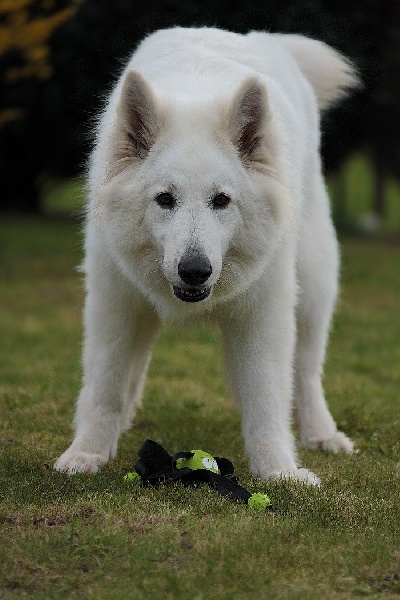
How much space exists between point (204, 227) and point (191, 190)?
0.65 ft

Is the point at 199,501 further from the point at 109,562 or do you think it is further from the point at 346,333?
the point at 346,333

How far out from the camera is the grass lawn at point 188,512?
3930 mm

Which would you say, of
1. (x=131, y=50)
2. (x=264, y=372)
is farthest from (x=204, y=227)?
(x=131, y=50)

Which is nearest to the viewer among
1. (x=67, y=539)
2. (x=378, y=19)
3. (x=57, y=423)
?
(x=67, y=539)

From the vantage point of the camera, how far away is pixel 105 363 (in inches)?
225

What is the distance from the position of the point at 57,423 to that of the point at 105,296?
63.5 inches

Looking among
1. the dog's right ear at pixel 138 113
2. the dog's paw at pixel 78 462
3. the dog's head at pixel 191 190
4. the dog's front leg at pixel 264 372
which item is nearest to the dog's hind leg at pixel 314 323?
the dog's front leg at pixel 264 372

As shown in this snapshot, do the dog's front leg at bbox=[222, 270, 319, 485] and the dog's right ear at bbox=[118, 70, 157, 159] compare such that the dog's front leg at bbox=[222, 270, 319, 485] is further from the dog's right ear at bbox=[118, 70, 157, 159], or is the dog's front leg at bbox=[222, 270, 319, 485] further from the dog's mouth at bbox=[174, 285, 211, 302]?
the dog's right ear at bbox=[118, 70, 157, 159]

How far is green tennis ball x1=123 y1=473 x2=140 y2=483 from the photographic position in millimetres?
5215

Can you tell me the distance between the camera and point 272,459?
5.44 m

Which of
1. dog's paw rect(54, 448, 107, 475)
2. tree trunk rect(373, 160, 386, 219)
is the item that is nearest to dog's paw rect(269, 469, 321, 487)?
dog's paw rect(54, 448, 107, 475)

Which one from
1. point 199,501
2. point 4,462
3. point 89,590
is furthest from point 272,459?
point 89,590

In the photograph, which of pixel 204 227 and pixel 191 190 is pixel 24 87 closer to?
pixel 191 190

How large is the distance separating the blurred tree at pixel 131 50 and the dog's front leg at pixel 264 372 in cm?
942
